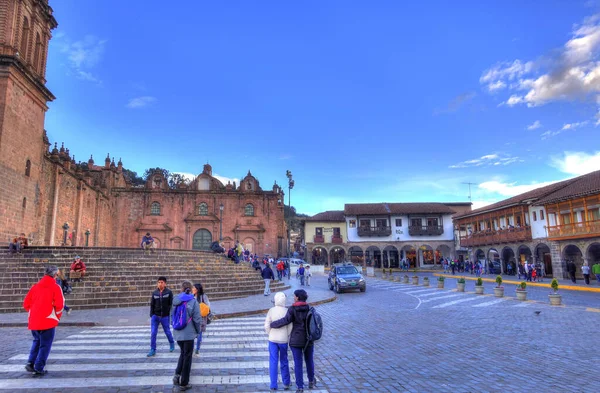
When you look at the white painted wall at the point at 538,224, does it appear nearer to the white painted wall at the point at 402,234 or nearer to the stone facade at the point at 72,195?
the white painted wall at the point at 402,234

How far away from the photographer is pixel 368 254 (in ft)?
167

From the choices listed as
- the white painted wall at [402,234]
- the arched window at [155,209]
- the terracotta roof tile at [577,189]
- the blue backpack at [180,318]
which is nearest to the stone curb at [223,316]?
the blue backpack at [180,318]

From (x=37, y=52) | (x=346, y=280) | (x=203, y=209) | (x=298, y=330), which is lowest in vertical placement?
(x=346, y=280)

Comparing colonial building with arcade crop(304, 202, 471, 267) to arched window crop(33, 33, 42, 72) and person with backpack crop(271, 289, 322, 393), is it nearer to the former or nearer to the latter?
arched window crop(33, 33, 42, 72)

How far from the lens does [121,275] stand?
16047mm

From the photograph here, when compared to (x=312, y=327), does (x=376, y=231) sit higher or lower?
higher

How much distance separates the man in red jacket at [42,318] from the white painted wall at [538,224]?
34946 mm

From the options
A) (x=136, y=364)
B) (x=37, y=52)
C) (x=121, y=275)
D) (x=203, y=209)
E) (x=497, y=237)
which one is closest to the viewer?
(x=136, y=364)

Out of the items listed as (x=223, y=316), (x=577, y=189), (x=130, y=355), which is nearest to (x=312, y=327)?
(x=130, y=355)

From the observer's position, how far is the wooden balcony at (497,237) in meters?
33.7

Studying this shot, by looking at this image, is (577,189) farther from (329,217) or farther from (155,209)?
(155,209)

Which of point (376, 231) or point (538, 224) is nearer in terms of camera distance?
point (538, 224)

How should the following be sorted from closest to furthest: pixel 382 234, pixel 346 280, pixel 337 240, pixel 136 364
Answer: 1. pixel 136 364
2. pixel 346 280
3. pixel 382 234
4. pixel 337 240

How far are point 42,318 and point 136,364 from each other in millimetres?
1691
